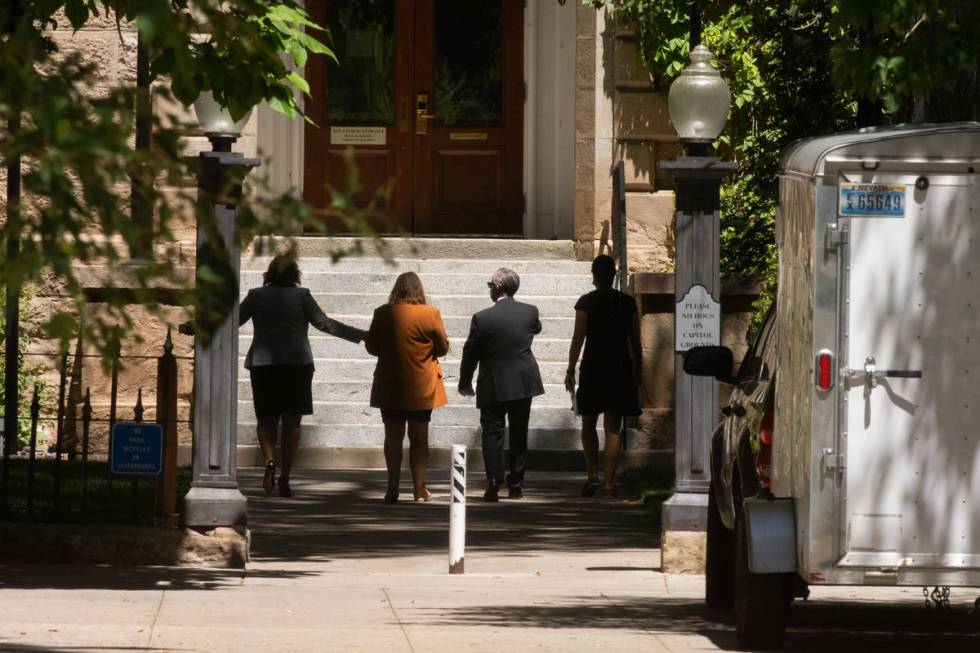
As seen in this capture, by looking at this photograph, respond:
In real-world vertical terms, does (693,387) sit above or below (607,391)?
above

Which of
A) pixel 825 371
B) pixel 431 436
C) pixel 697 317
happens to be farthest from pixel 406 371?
pixel 825 371

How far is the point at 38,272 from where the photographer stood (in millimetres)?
4145

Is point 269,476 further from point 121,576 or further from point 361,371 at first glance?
point 121,576

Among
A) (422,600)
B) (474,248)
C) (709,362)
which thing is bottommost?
(422,600)

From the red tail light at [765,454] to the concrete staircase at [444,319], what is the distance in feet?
24.2

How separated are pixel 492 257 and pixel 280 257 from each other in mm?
14816

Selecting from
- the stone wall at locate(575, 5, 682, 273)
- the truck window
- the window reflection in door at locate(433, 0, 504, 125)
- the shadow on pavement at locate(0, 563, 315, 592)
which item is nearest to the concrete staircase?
the stone wall at locate(575, 5, 682, 273)

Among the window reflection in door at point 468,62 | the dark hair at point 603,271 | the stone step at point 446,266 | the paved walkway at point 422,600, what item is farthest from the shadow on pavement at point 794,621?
the window reflection in door at point 468,62

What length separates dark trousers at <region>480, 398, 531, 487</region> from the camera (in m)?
14.3

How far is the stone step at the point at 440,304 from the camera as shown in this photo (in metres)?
17.9

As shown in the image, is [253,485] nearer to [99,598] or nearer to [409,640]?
[99,598]

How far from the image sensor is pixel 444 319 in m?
17.8

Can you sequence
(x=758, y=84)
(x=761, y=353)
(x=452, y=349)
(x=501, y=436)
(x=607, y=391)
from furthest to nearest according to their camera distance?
1. (x=452, y=349)
2. (x=758, y=84)
3. (x=607, y=391)
4. (x=501, y=436)
5. (x=761, y=353)

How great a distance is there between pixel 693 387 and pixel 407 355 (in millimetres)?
3420
